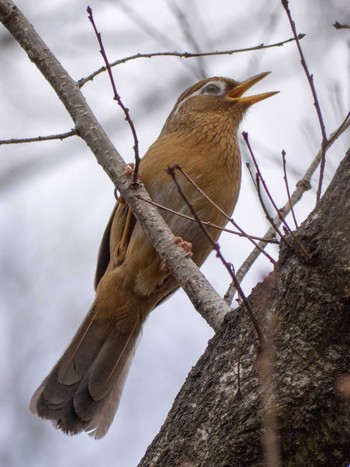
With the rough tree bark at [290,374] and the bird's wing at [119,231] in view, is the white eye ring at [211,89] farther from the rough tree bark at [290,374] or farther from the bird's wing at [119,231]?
the rough tree bark at [290,374]

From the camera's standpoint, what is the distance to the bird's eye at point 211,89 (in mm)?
5281

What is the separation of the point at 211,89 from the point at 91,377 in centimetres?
231

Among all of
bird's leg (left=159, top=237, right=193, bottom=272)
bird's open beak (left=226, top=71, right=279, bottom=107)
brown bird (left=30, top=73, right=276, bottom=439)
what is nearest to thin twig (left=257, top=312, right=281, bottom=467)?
bird's leg (left=159, top=237, right=193, bottom=272)

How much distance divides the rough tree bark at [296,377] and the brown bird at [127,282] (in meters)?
2.00

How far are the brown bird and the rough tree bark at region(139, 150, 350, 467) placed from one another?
2.00 m

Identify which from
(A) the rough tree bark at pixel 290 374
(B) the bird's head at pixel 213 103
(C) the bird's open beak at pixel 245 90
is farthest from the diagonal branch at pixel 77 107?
(C) the bird's open beak at pixel 245 90

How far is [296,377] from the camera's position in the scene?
191cm

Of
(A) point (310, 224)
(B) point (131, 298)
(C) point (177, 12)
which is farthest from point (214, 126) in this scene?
(A) point (310, 224)

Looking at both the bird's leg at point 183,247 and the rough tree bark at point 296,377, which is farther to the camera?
the bird's leg at point 183,247

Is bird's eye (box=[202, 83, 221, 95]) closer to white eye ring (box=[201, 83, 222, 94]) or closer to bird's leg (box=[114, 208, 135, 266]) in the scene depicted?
white eye ring (box=[201, 83, 222, 94])

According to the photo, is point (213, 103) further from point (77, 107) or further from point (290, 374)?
point (290, 374)

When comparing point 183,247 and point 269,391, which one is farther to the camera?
point 183,247

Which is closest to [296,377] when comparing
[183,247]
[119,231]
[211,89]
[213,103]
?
[183,247]

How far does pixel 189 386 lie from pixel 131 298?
222 centimetres
